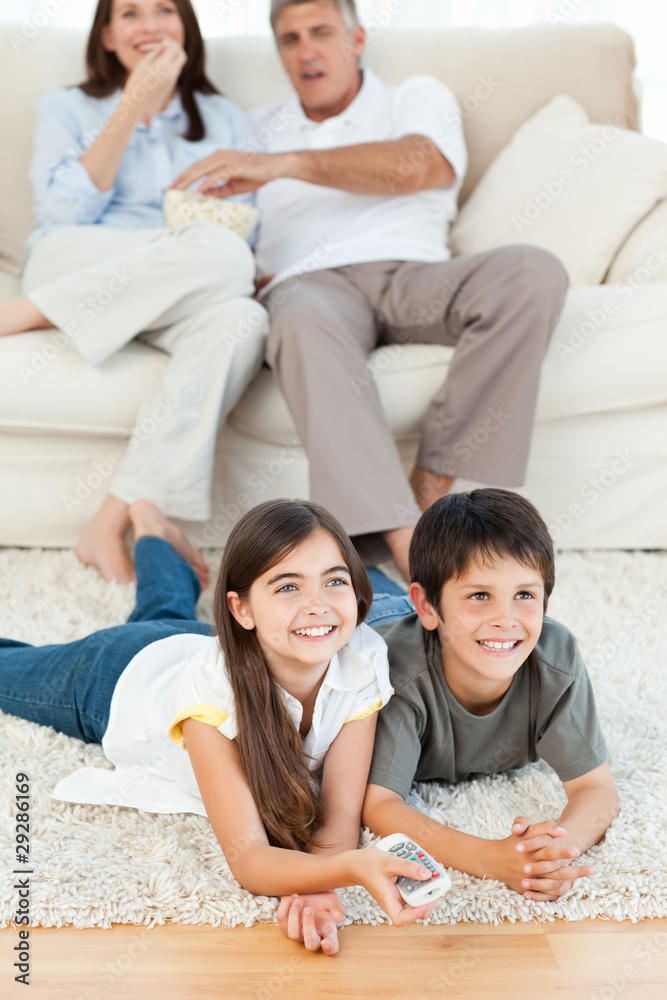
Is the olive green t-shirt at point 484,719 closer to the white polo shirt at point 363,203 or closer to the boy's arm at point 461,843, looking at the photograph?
the boy's arm at point 461,843

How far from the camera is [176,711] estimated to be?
0.97 metres

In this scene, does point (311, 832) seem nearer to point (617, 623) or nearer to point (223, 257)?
point (617, 623)

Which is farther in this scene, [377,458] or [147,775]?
[377,458]

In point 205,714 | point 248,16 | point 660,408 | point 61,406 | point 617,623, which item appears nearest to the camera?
point 205,714

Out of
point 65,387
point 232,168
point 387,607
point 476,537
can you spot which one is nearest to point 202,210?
point 232,168

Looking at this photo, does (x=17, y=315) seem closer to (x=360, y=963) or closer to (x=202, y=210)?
(x=202, y=210)

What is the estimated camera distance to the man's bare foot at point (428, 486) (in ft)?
5.82

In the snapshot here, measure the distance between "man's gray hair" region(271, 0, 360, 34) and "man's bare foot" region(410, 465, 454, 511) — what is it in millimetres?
1026

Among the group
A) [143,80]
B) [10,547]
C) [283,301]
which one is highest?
[143,80]

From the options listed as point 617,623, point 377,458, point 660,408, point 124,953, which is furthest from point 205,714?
point 660,408

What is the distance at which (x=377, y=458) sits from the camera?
161cm

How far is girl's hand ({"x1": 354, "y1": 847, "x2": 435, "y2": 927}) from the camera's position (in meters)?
0.77

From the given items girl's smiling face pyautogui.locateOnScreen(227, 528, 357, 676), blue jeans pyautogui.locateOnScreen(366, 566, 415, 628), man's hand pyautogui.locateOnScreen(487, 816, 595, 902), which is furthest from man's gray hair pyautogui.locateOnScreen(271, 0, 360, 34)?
man's hand pyautogui.locateOnScreen(487, 816, 595, 902)

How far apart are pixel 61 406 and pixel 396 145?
0.88 m
